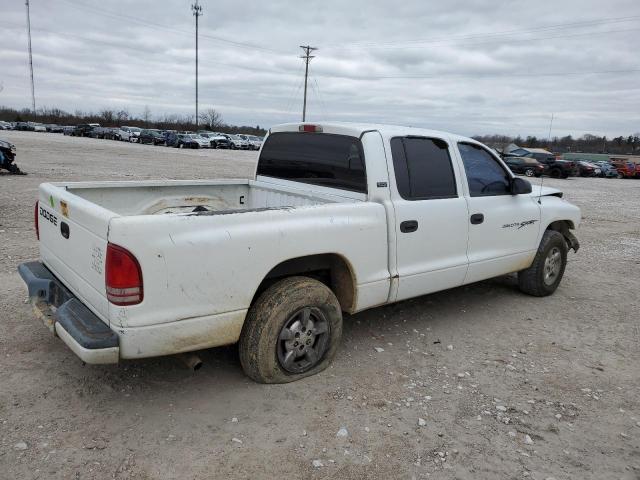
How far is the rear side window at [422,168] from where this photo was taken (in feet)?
14.0

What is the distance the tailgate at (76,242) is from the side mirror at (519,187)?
3898mm

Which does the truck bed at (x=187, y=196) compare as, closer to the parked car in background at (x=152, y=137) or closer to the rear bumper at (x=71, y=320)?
the rear bumper at (x=71, y=320)

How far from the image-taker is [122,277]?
2.87 metres

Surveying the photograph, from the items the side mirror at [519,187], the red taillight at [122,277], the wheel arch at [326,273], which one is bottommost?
the wheel arch at [326,273]

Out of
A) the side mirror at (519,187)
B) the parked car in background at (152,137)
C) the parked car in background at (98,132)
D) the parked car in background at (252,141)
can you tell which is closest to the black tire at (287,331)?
the side mirror at (519,187)

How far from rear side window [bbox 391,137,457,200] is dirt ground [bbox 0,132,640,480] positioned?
1.34 m

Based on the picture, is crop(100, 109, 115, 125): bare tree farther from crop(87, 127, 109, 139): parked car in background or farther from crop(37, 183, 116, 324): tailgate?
crop(37, 183, 116, 324): tailgate

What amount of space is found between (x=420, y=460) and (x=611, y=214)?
A: 47.8 feet

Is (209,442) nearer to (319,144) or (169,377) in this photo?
(169,377)

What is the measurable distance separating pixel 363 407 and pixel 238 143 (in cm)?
4733

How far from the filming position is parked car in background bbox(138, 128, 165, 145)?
154 ft

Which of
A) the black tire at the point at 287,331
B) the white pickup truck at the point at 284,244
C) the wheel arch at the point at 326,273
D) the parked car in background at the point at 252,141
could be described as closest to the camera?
the white pickup truck at the point at 284,244

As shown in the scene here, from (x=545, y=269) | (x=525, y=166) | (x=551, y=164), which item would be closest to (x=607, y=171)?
(x=551, y=164)

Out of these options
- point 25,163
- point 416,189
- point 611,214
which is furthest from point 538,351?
point 25,163
